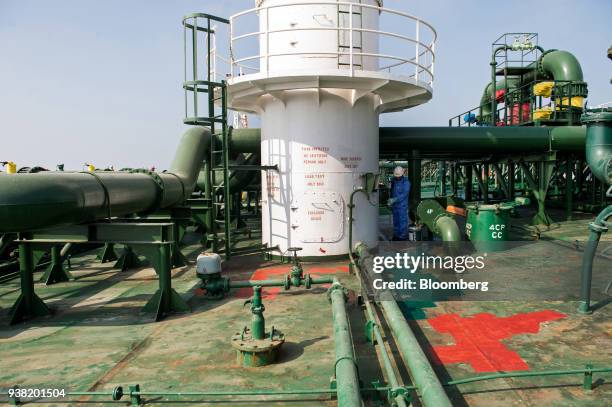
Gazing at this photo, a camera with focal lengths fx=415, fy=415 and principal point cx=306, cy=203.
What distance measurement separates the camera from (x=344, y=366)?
4.12 metres

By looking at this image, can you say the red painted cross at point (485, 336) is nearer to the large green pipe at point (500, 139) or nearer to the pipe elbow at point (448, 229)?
the pipe elbow at point (448, 229)

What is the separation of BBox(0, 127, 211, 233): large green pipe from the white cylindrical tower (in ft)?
9.64

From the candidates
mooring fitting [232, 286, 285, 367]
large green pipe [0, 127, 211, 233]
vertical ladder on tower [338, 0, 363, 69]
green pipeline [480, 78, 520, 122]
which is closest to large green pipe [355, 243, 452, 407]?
mooring fitting [232, 286, 285, 367]

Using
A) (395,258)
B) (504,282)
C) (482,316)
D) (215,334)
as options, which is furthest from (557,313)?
(215,334)

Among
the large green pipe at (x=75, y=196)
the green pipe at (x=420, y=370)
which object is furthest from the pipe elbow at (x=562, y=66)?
the green pipe at (x=420, y=370)

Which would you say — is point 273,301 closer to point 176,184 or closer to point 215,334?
point 215,334

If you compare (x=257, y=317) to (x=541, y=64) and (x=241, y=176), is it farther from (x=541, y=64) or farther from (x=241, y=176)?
(x=541, y=64)

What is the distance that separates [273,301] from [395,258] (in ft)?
9.09

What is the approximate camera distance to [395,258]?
8.73 meters

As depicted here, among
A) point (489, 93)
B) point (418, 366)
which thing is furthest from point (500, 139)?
point (489, 93)

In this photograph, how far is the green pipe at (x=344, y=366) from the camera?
11.6ft

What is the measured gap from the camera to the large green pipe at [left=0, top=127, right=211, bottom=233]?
554 cm

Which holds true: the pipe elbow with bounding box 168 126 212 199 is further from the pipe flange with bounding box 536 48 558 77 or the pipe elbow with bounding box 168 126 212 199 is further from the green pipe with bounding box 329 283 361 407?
the pipe flange with bounding box 536 48 558 77

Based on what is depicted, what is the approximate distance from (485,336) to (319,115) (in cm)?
632
